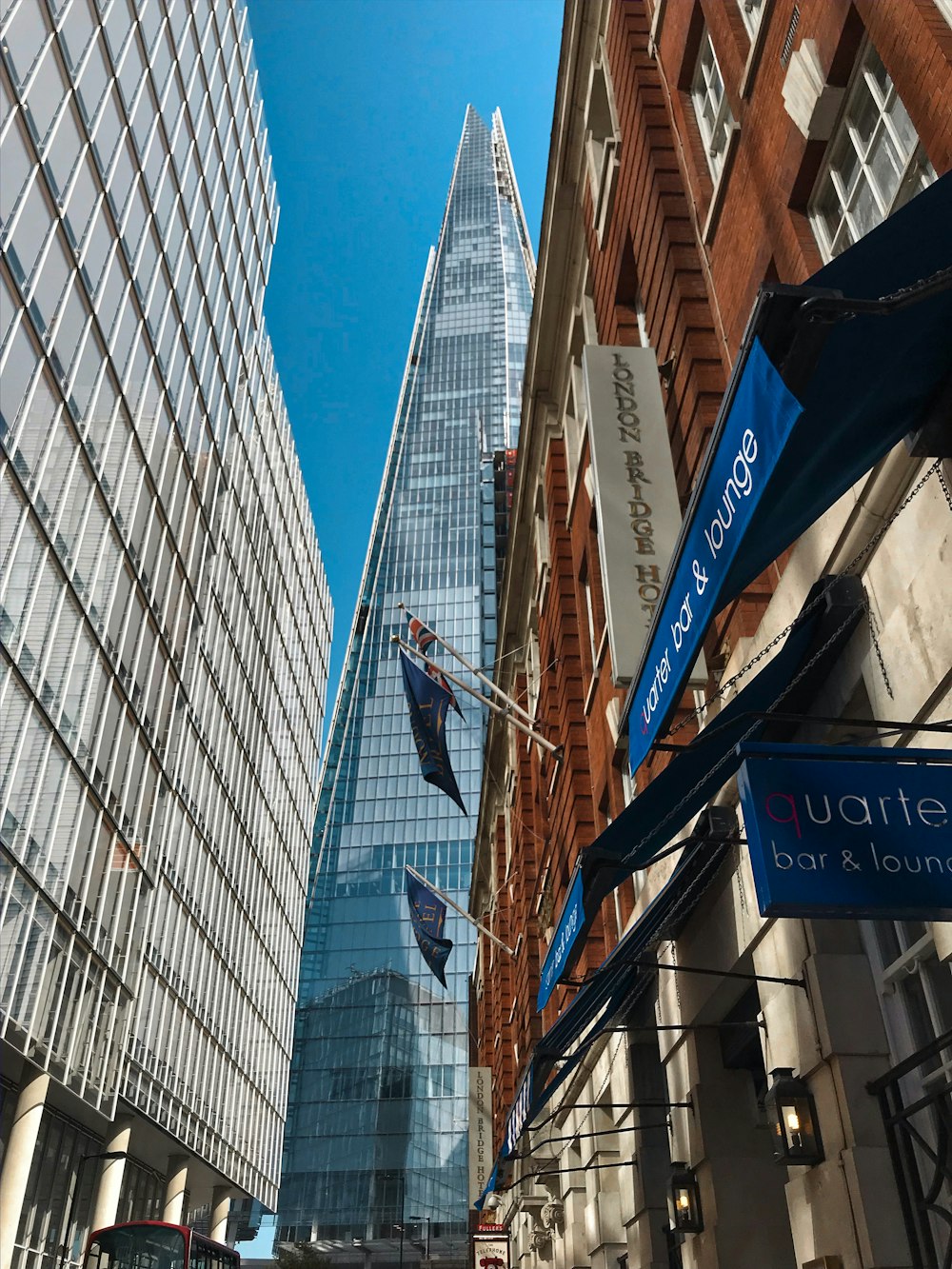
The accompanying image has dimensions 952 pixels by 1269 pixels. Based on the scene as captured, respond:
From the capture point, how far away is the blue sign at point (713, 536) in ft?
16.9

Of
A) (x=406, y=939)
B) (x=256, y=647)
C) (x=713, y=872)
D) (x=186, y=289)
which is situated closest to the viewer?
(x=713, y=872)

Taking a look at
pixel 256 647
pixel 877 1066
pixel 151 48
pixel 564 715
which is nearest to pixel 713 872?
pixel 877 1066

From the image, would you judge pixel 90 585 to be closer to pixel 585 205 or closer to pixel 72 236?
pixel 72 236

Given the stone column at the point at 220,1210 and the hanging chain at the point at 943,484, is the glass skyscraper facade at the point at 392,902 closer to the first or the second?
the stone column at the point at 220,1210

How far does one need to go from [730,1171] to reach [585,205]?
59.1ft

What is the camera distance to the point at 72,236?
33.0 m

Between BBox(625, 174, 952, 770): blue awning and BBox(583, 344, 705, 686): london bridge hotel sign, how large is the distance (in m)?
5.70

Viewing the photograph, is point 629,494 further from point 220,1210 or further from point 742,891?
point 220,1210

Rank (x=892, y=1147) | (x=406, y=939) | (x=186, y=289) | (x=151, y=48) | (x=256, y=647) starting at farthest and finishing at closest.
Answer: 1. (x=406, y=939)
2. (x=256, y=647)
3. (x=186, y=289)
4. (x=151, y=48)
5. (x=892, y=1147)

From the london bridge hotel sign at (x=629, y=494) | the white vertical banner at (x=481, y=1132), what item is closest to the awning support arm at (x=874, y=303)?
the london bridge hotel sign at (x=629, y=494)

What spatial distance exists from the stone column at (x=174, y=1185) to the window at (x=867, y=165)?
48.0 meters

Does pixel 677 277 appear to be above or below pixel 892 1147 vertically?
above

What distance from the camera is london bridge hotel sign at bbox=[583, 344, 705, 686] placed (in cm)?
1273

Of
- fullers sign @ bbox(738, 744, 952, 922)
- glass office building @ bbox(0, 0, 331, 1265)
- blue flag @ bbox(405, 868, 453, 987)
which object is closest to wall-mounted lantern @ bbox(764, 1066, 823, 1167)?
fullers sign @ bbox(738, 744, 952, 922)
